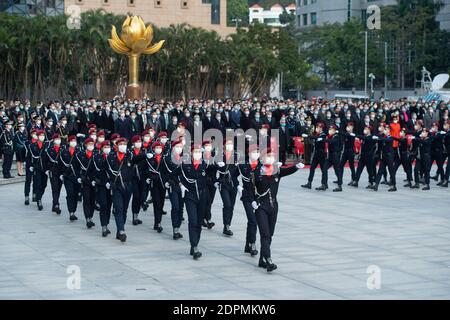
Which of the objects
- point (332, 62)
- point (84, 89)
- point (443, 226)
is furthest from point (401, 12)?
point (443, 226)

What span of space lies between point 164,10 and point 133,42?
911 inches

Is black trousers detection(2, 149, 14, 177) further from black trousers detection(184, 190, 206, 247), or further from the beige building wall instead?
the beige building wall

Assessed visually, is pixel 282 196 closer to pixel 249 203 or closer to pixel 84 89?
pixel 249 203

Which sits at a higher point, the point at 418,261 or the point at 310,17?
the point at 310,17

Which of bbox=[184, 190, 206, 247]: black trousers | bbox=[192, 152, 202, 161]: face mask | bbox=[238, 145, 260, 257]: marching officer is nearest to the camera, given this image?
bbox=[238, 145, 260, 257]: marching officer

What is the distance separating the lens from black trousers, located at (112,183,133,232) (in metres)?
16.5

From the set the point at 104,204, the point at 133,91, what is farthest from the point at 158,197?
the point at 133,91

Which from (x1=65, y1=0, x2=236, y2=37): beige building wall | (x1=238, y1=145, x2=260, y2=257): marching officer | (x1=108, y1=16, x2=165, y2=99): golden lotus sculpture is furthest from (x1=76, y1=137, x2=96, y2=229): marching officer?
(x1=65, y1=0, x2=236, y2=37): beige building wall

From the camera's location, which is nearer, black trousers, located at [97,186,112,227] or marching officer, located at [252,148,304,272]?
marching officer, located at [252,148,304,272]

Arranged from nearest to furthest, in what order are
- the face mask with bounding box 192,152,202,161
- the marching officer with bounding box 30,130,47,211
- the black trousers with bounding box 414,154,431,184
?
the face mask with bounding box 192,152,202,161
the marching officer with bounding box 30,130,47,211
the black trousers with bounding box 414,154,431,184

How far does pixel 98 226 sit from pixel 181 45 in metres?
37.0

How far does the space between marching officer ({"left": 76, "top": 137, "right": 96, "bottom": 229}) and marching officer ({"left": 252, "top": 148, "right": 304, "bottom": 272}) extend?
4.33 m

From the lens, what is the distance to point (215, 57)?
55000 millimetres

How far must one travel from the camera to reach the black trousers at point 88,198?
17938 mm
